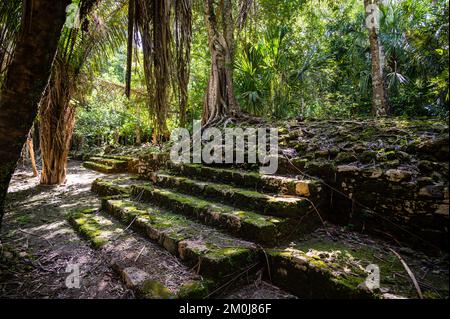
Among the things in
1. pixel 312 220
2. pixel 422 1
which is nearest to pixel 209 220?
pixel 312 220

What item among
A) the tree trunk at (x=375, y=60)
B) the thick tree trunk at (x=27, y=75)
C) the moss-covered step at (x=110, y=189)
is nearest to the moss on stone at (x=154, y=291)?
the thick tree trunk at (x=27, y=75)

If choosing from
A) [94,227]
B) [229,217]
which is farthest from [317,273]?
[94,227]

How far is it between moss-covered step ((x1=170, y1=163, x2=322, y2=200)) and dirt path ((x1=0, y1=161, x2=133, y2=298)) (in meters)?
1.59

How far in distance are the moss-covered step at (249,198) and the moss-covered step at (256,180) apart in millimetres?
90

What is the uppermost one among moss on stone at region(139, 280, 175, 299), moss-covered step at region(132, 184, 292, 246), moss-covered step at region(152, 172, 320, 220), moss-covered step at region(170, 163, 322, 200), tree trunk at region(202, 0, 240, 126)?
tree trunk at region(202, 0, 240, 126)

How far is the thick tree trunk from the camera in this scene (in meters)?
1.59

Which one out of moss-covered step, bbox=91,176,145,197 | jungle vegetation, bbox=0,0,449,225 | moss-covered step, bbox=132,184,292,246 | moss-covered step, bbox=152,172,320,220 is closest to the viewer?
jungle vegetation, bbox=0,0,449,225

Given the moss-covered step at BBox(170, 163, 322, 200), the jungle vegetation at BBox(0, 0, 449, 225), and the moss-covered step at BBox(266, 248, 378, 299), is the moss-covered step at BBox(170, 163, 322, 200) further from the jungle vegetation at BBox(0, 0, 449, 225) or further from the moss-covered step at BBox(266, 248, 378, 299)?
the jungle vegetation at BBox(0, 0, 449, 225)

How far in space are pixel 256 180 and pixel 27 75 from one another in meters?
2.19

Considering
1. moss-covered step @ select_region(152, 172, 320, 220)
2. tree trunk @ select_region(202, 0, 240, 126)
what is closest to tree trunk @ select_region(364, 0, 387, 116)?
tree trunk @ select_region(202, 0, 240, 126)

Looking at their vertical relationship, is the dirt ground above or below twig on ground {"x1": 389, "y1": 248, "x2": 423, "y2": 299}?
below

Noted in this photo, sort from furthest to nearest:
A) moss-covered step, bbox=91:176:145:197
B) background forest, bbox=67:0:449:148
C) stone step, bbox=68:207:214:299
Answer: background forest, bbox=67:0:449:148 → moss-covered step, bbox=91:176:145:197 → stone step, bbox=68:207:214:299

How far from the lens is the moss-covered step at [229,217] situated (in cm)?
212

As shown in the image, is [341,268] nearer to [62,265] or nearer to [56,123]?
[62,265]
